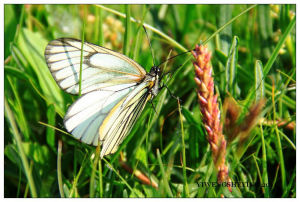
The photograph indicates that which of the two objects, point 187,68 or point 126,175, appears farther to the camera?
point 187,68

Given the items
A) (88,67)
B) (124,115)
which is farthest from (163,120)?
(88,67)

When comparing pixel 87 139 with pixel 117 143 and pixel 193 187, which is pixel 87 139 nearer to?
pixel 117 143

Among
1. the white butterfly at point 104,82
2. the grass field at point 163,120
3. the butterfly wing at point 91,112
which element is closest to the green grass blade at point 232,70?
the grass field at point 163,120

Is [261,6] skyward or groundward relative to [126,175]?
skyward

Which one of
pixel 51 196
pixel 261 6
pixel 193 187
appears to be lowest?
pixel 51 196

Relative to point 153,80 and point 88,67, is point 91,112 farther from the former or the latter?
point 153,80

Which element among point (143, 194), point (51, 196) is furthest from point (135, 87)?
point (51, 196)
